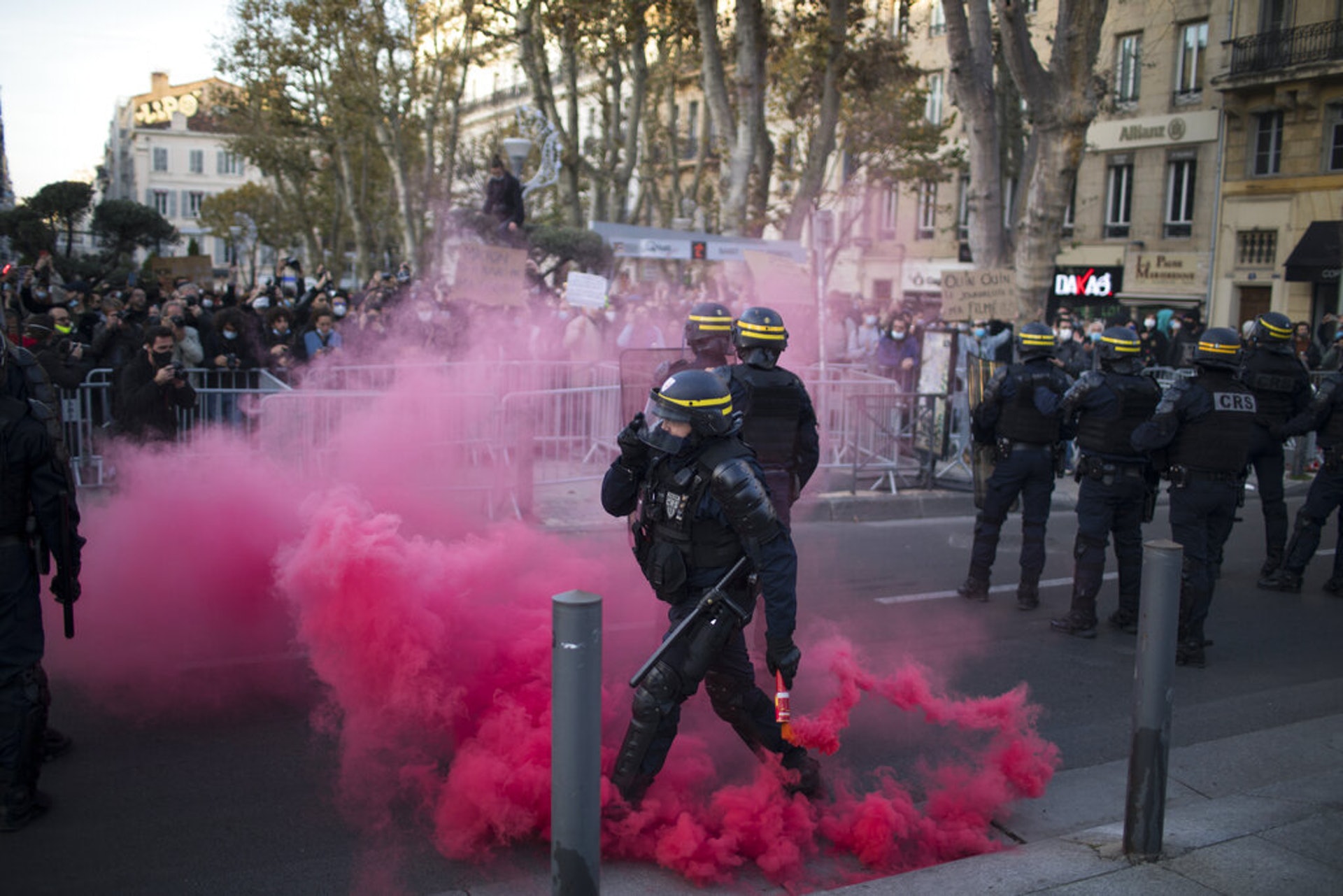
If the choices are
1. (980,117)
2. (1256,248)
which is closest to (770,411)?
(980,117)

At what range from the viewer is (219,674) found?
5.59 meters

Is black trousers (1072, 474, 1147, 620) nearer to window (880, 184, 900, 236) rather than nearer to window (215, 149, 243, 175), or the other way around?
window (880, 184, 900, 236)

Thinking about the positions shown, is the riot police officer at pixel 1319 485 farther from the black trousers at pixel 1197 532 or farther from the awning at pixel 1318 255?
the awning at pixel 1318 255

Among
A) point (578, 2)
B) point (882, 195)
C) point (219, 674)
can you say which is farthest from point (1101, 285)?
point (219, 674)

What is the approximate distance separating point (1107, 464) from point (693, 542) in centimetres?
386

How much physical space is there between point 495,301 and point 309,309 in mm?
2655

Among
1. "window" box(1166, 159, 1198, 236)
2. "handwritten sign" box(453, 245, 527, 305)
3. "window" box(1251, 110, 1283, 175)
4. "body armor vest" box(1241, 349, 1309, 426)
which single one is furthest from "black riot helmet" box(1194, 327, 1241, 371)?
"window" box(1166, 159, 1198, 236)

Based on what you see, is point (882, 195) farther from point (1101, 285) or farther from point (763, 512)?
point (763, 512)

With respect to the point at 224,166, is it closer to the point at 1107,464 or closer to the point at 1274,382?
the point at 1274,382

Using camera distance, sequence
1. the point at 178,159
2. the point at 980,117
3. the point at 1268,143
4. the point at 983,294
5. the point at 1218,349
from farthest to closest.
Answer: the point at 178,159, the point at 1268,143, the point at 980,117, the point at 983,294, the point at 1218,349

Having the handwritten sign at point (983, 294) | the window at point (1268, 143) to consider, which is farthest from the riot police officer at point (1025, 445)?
the window at point (1268, 143)

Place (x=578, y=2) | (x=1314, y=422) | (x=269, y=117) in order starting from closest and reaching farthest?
1. (x=1314, y=422)
2. (x=578, y=2)
3. (x=269, y=117)

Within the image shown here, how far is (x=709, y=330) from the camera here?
6008 millimetres

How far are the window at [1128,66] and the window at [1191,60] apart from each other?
116 centimetres
